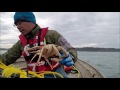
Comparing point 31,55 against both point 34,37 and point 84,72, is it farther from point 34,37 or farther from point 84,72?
point 84,72

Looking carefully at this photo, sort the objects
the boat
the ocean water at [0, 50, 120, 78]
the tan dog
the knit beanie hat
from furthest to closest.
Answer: the ocean water at [0, 50, 120, 78], the boat, the knit beanie hat, the tan dog

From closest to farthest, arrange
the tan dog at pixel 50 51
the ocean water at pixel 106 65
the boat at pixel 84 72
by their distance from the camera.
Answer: the tan dog at pixel 50 51 < the boat at pixel 84 72 < the ocean water at pixel 106 65

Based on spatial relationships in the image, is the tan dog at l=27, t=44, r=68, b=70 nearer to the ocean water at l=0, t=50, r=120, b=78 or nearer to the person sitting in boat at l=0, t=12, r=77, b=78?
the person sitting in boat at l=0, t=12, r=77, b=78

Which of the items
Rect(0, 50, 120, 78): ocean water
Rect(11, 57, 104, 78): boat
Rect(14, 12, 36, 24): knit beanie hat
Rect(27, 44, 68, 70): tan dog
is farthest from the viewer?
Rect(0, 50, 120, 78): ocean water

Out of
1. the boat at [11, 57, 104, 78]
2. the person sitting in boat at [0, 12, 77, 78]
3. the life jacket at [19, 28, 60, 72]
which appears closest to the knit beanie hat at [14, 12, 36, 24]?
the person sitting in boat at [0, 12, 77, 78]

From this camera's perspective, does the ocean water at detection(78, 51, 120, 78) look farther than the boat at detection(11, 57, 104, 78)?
Yes

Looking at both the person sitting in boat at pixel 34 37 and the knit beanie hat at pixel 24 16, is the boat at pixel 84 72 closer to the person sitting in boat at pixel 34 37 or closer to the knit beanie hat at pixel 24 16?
the person sitting in boat at pixel 34 37

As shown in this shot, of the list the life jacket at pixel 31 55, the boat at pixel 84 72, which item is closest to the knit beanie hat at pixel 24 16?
the life jacket at pixel 31 55

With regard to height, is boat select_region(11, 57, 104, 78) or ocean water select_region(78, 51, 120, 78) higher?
boat select_region(11, 57, 104, 78)

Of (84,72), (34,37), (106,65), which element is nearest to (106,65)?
(106,65)

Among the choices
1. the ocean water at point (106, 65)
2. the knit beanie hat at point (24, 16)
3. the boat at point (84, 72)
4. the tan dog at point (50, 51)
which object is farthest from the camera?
the ocean water at point (106, 65)
